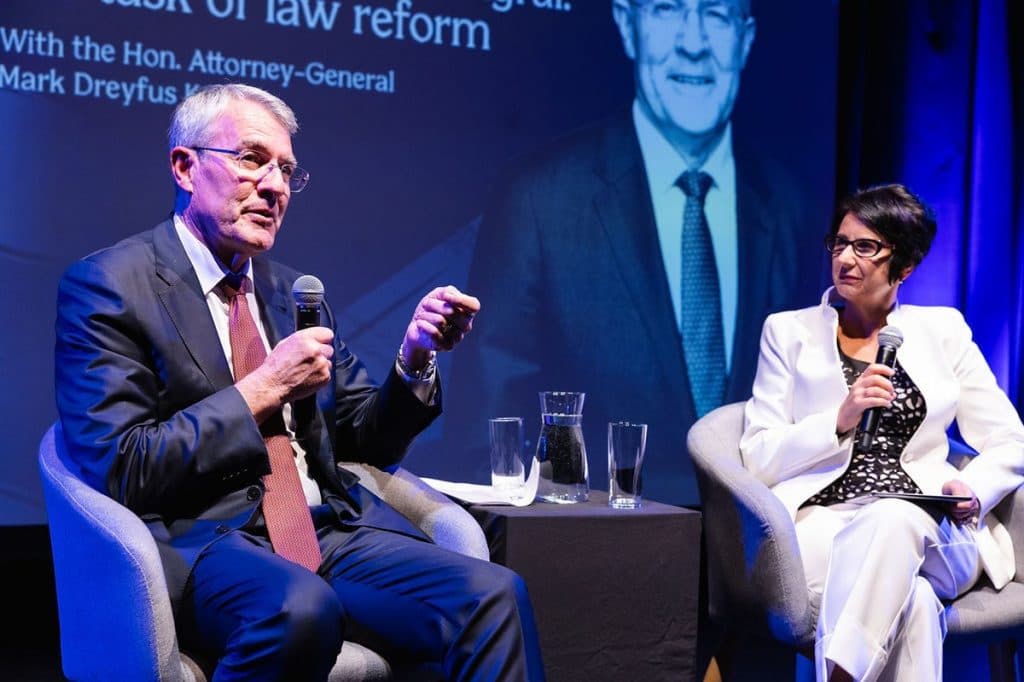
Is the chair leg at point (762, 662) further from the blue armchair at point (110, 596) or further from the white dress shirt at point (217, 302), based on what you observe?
the blue armchair at point (110, 596)

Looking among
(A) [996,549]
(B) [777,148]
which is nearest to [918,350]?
(A) [996,549]

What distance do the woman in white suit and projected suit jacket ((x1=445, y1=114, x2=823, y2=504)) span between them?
3.88 ft

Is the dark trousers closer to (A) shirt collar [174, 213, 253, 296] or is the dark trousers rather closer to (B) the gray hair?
(A) shirt collar [174, 213, 253, 296]

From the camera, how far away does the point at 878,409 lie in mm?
2732

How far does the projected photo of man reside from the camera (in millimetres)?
4109

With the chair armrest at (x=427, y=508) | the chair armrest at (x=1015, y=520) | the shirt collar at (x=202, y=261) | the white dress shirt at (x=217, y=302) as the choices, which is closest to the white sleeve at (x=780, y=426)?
the chair armrest at (x=1015, y=520)

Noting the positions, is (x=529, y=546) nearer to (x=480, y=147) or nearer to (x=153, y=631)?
(x=153, y=631)

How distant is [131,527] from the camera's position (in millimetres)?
1832

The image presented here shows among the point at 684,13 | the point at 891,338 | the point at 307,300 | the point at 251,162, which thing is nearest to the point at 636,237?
the point at 684,13

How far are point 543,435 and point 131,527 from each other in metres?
0.96

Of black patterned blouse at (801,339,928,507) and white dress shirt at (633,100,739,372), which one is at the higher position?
white dress shirt at (633,100,739,372)

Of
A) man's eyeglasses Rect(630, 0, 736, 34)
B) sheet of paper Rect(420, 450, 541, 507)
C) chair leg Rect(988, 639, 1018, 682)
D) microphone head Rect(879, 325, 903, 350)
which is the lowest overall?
chair leg Rect(988, 639, 1018, 682)

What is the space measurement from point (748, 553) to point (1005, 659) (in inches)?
30.9

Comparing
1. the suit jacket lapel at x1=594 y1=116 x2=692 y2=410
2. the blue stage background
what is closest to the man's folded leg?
the blue stage background
